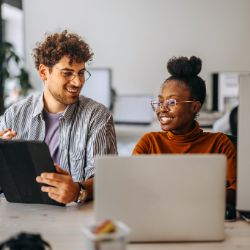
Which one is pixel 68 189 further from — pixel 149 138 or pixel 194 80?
pixel 194 80

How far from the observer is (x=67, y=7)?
6.38 meters

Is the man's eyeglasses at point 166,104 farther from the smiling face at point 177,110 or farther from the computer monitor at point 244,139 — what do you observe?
the computer monitor at point 244,139

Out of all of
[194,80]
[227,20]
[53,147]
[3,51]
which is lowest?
[53,147]

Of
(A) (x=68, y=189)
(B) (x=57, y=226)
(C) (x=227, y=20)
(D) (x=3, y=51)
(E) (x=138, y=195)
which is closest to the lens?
(E) (x=138, y=195)

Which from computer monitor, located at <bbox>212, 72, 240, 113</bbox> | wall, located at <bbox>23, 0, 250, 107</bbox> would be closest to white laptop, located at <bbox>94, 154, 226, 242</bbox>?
computer monitor, located at <bbox>212, 72, 240, 113</bbox>

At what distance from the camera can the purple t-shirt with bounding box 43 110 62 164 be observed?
2047 millimetres

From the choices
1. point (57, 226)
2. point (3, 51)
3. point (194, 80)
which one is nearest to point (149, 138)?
point (194, 80)

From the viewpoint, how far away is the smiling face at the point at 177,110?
1710 mm

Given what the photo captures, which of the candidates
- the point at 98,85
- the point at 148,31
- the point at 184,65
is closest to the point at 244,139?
the point at 184,65

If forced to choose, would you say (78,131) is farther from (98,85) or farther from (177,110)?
(98,85)

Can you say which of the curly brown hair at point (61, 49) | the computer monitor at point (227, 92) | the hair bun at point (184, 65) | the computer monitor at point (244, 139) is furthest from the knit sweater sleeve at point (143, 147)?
the computer monitor at point (227, 92)

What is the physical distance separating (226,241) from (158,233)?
18 cm

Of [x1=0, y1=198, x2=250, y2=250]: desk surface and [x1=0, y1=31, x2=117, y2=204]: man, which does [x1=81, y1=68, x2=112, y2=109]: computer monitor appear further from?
[x1=0, y1=198, x2=250, y2=250]: desk surface

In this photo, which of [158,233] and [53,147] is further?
[53,147]
